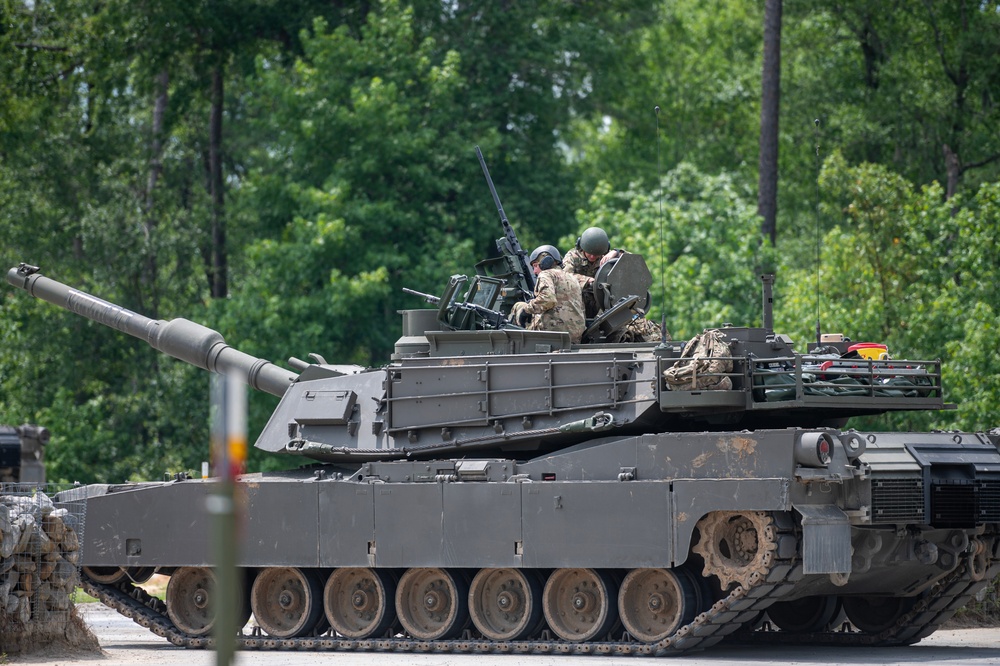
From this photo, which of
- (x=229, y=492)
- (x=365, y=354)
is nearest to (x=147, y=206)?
(x=365, y=354)

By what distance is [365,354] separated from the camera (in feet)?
121

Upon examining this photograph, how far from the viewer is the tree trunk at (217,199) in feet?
134

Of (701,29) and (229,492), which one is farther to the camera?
(701,29)

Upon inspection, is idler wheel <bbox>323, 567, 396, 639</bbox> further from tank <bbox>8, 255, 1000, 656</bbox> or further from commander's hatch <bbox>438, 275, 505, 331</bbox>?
commander's hatch <bbox>438, 275, 505, 331</bbox>

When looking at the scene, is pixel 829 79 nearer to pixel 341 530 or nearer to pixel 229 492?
pixel 341 530

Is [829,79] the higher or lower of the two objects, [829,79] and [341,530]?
the higher

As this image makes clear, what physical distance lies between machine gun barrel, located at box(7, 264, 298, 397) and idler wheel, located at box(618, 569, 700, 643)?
18.5 feet

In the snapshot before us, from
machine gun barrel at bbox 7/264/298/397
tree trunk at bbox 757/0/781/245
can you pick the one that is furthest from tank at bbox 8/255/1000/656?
tree trunk at bbox 757/0/781/245

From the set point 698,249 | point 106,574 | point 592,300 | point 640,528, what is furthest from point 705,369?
point 698,249

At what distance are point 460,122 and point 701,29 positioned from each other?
58.8 feet

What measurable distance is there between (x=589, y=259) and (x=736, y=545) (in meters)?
4.71

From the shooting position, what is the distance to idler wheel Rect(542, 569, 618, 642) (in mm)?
16781

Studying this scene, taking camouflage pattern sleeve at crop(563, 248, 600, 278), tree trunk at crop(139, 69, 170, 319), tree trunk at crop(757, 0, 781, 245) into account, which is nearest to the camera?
camouflage pattern sleeve at crop(563, 248, 600, 278)

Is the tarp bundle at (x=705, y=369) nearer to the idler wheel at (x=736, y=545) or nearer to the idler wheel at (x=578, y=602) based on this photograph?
the idler wheel at (x=736, y=545)
